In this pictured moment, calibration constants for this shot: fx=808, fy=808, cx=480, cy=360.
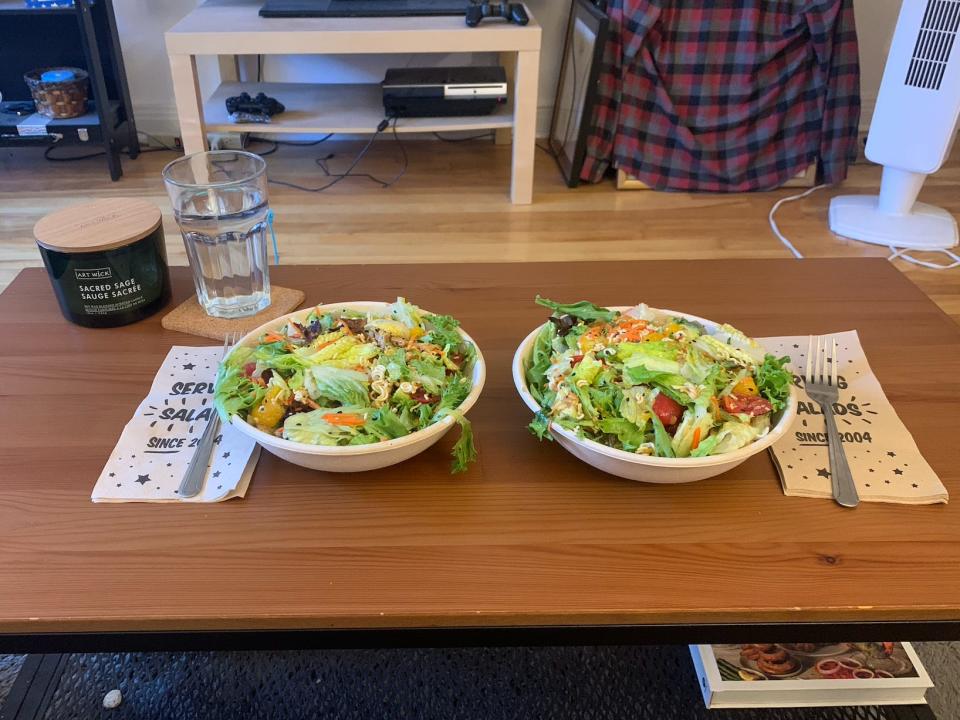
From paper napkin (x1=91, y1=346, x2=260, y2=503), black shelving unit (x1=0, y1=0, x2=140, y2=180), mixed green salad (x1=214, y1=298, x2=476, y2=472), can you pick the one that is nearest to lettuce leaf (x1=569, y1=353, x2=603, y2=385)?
mixed green salad (x1=214, y1=298, x2=476, y2=472)

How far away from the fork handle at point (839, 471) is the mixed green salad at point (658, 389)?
8 centimetres

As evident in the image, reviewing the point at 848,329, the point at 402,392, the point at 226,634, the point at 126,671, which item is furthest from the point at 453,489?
the point at 126,671

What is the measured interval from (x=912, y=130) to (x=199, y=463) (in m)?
2.15

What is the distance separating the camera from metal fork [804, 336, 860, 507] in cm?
77

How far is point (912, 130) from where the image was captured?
7.23 ft

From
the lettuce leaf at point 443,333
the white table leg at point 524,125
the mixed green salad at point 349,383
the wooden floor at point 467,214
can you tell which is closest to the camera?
the mixed green salad at point 349,383

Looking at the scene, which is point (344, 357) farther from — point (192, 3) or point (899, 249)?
point (192, 3)

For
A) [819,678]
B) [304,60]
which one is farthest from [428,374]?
[304,60]

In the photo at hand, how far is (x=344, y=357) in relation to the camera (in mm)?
836

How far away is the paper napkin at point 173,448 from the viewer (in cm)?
76

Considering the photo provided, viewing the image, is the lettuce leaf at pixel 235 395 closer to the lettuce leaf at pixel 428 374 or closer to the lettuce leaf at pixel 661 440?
the lettuce leaf at pixel 428 374

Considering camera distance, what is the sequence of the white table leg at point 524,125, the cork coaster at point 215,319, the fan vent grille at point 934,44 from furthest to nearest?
the white table leg at point 524,125, the fan vent grille at point 934,44, the cork coaster at point 215,319

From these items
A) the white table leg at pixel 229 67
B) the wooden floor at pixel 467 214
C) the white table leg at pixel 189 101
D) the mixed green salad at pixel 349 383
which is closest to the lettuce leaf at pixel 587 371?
the mixed green salad at pixel 349 383

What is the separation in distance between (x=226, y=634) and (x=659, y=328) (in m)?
0.52
